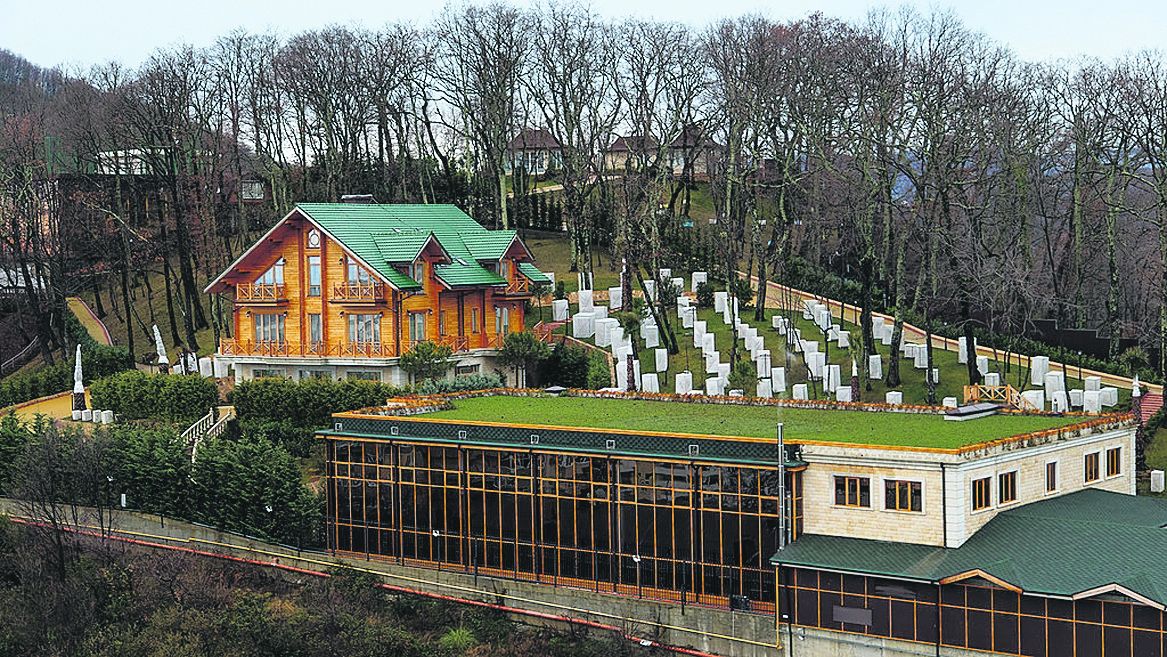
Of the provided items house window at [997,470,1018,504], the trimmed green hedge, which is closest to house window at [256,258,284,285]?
the trimmed green hedge

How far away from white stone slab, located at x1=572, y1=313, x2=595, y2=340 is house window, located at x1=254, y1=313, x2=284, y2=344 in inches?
457

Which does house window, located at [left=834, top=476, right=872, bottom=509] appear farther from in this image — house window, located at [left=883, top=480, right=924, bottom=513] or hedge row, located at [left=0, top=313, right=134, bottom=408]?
hedge row, located at [left=0, top=313, right=134, bottom=408]

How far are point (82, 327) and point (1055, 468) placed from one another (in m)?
55.7

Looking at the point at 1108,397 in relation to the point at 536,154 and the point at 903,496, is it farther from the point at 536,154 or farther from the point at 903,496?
the point at 536,154

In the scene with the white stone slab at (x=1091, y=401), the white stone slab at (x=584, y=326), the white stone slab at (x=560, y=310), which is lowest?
the white stone slab at (x=1091, y=401)

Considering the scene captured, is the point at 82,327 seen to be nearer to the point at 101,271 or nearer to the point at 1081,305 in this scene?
the point at 101,271

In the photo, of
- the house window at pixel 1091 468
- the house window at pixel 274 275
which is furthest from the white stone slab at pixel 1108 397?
the house window at pixel 274 275

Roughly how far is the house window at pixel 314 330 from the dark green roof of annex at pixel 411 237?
3.39 metres

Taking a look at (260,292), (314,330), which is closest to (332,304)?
(314,330)

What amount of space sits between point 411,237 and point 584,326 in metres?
8.11

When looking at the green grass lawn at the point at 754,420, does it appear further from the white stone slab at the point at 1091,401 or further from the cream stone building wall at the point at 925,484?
the white stone slab at the point at 1091,401

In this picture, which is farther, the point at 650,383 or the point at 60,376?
the point at 60,376

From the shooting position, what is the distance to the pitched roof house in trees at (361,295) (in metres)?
59.8

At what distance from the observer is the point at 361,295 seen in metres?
59.9
